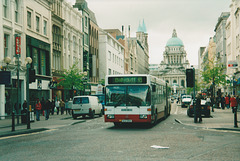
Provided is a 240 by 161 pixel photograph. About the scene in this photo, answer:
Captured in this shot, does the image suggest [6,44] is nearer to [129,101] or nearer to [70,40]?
[129,101]

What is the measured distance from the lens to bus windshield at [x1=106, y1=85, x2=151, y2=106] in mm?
18172

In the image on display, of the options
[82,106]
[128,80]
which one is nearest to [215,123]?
[128,80]

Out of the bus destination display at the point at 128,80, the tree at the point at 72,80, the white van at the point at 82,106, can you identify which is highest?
the tree at the point at 72,80

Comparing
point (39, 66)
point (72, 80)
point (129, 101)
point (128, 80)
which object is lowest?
point (129, 101)

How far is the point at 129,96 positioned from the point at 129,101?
9.2 inches

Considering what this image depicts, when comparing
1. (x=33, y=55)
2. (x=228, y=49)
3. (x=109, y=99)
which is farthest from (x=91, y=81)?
(x=109, y=99)

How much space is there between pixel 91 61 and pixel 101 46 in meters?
10.7

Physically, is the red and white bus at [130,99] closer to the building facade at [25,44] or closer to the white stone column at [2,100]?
the building facade at [25,44]

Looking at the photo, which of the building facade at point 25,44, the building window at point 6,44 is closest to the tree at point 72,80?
the building facade at point 25,44

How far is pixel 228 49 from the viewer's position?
59656 millimetres

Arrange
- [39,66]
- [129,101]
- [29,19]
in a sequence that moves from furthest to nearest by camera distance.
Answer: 1. [39,66]
2. [29,19]
3. [129,101]

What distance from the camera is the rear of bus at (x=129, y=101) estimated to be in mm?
18125

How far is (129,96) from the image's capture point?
18.2 m

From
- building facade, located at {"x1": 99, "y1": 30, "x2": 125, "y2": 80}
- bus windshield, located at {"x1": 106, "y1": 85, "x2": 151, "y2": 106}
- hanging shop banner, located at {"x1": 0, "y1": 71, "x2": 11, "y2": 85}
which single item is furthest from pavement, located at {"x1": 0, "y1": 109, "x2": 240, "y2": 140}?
building facade, located at {"x1": 99, "y1": 30, "x2": 125, "y2": 80}
